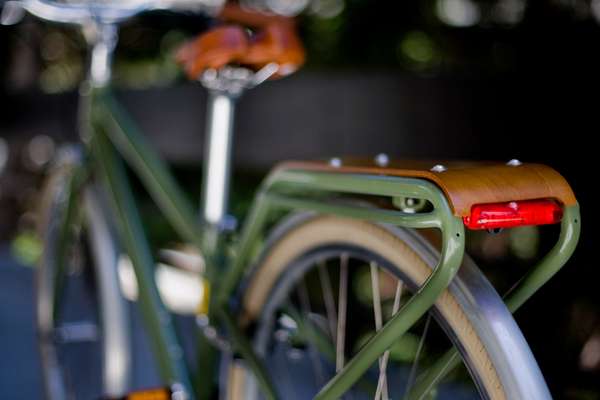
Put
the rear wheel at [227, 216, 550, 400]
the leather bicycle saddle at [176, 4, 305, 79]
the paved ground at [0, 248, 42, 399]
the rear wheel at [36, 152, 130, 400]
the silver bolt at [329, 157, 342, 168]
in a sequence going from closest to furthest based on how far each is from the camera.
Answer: the rear wheel at [227, 216, 550, 400] → the silver bolt at [329, 157, 342, 168] → the leather bicycle saddle at [176, 4, 305, 79] → the rear wheel at [36, 152, 130, 400] → the paved ground at [0, 248, 42, 399]

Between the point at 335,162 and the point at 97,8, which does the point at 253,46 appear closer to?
the point at 335,162

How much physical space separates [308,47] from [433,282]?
2.82 metres

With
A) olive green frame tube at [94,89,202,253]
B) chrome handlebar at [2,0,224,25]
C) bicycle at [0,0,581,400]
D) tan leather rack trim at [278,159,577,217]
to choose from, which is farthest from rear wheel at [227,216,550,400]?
chrome handlebar at [2,0,224,25]

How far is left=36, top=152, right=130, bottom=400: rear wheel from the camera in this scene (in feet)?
6.28

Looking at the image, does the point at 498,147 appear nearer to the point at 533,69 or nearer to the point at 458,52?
the point at 533,69

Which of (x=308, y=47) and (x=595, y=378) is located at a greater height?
(x=308, y=47)

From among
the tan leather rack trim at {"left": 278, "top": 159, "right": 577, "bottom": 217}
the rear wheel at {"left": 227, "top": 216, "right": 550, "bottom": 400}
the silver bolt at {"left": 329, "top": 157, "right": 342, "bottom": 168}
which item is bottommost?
the rear wheel at {"left": 227, "top": 216, "right": 550, "bottom": 400}

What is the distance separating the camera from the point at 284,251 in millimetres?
1383

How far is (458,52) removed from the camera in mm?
3002

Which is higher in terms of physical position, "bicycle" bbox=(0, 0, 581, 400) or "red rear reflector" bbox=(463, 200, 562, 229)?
"red rear reflector" bbox=(463, 200, 562, 229)

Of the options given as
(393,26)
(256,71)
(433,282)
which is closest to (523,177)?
(433,282)

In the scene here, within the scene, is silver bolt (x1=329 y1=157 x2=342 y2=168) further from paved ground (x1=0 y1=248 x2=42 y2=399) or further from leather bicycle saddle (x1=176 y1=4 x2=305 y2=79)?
paved ground (x1=0 y1=248 x2=42 y2=399)

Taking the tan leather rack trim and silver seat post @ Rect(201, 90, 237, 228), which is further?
silver seat post @ Rect(201, 90, 237, 228)

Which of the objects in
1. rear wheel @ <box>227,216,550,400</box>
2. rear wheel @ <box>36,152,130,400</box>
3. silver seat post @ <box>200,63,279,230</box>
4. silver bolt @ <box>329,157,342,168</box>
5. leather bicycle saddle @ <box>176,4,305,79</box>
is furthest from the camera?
rear wheel @ <box>36,152,130,400</box>
